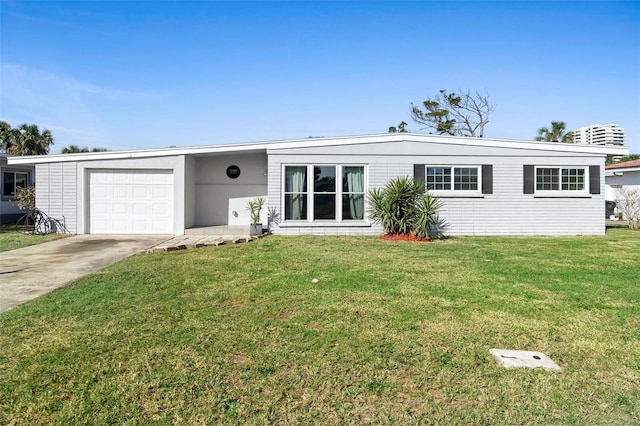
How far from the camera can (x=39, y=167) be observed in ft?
41.0

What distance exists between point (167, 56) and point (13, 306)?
39.2ft

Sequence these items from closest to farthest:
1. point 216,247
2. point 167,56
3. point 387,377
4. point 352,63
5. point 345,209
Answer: point 387,377
point 216,247
point 345,209
point 167,56
point 352,63

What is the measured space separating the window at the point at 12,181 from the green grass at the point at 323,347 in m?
14.9

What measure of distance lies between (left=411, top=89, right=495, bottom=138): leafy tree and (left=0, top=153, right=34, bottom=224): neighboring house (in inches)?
1117

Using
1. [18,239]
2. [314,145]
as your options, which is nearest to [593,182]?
[314,145]

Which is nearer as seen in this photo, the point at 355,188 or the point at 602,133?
the point at 355,188

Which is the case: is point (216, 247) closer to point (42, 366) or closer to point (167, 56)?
point (42, 366)

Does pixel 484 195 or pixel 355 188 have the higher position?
pixel 355 188

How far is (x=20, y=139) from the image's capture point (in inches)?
971

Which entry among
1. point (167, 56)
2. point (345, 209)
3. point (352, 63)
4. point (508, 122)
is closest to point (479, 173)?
point (345, 209)

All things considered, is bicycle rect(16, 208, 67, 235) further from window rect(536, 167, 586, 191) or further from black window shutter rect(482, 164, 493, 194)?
window rect(536, 167, 586, 191)

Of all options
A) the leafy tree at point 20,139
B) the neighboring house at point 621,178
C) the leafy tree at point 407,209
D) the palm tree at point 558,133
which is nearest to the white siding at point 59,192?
the leafy tree at point 407,209

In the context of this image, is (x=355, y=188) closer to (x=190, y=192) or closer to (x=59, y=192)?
(x=190, y=192)

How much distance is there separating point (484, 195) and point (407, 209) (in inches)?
117
